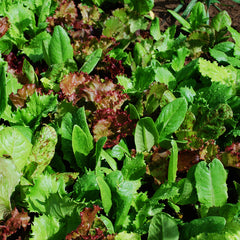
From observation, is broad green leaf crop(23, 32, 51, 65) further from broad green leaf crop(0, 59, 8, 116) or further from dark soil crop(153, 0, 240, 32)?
dark soil crop(153, 0, 240, 32)

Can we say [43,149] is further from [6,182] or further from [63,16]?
[63,16]

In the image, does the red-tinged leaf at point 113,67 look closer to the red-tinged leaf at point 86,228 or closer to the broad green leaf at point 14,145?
the broad green leaf at point 14,145

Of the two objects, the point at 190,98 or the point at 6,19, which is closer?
the point at 190,98

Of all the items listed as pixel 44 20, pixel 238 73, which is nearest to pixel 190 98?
pixel 238 73

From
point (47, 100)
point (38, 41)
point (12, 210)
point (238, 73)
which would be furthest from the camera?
point (38, 41)

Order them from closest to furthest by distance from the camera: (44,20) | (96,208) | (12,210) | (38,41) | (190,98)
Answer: (96,208)
(12,210)
(190,98)
(38,41)
(44,20)

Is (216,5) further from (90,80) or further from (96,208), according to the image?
(96,208)

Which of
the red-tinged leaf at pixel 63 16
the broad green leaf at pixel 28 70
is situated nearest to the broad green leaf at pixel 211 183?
the broad green leaf at pixel 28 70

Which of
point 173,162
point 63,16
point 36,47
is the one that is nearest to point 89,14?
point 63,16

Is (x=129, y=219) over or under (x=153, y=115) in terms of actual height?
under
